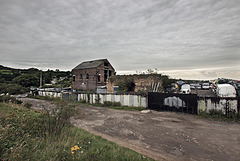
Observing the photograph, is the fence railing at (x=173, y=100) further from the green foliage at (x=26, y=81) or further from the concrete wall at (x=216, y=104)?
the green foliage at (x=26, y=81)

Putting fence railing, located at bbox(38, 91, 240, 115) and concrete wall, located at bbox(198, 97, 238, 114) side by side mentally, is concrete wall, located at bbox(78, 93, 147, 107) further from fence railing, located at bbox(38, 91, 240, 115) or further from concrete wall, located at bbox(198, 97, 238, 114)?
concrete wall, located at bbox(198, 97, 238, 114)

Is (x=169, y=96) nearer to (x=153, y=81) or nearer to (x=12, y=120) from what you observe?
(x=153, y=81)

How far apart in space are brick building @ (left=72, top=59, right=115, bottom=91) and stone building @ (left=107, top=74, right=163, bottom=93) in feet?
23.5

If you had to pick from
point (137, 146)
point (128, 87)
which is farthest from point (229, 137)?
point (128, 87)

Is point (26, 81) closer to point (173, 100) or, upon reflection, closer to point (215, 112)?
point (173, 100)

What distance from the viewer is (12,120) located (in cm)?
486

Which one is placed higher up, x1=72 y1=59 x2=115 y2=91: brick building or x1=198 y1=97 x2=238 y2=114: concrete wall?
x1=72 y1=59 x2=115 y2=91: brick building

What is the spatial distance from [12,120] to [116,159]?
4.91 meters

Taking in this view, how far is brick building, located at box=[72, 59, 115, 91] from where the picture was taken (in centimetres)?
2722

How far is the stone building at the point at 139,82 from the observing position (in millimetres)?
16922

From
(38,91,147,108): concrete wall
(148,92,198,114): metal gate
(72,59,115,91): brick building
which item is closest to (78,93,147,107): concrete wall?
(38,91,147,108): concrete wall

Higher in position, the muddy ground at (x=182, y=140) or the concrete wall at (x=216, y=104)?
the concrete wall at (x=216, y=104)

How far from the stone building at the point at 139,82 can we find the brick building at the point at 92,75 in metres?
7.16

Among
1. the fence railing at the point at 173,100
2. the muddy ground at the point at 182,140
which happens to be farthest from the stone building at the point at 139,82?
the muddy ground at the point at 182,140
